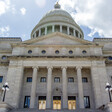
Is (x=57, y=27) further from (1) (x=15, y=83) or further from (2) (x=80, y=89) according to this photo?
(2) (x=80, y=89)

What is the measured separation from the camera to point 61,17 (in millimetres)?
53562

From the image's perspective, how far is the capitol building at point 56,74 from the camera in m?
27.3

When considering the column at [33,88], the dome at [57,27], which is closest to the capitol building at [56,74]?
the column at [33,88]

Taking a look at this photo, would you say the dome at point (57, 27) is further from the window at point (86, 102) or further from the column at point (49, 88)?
the window at point (86, 102)

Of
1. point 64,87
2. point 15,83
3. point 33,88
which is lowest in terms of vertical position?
point 33,88

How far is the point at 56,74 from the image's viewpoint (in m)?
31.4

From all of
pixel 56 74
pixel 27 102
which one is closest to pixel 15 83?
pixel 27 102

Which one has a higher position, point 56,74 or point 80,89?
point 56,74

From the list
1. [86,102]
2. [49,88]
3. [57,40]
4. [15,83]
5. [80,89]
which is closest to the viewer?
[80,89]

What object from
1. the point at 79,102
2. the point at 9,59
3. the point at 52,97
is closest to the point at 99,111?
the point at 79,102

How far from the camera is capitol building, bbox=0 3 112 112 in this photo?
89.7 ft

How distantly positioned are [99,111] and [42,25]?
36.0 metres

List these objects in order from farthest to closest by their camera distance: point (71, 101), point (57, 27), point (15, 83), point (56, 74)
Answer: point (57, 27) → point (56, 74) → point (71, 101) → point (15, 83)

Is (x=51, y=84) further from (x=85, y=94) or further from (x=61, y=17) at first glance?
(x=61, y=17)
